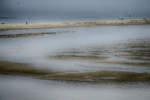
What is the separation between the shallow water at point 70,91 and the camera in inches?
170

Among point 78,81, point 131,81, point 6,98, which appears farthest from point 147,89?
point 6,98

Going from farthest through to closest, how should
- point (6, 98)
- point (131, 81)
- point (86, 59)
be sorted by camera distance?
point (86, 59)
point (131, 81)
point (6, 98)

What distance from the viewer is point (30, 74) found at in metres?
6.17

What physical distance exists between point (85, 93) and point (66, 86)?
630 millimetres

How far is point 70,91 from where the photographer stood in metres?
4.66

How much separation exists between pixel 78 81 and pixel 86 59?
3.04m

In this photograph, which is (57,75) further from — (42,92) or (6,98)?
(6,98)

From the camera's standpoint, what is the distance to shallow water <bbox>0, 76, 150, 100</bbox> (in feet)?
14.2

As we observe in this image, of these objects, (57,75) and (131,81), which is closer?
(131,81)

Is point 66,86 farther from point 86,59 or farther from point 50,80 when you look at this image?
point 86,59

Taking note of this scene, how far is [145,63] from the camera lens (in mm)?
7094

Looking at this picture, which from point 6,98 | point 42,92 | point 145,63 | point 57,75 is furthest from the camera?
point 145,63

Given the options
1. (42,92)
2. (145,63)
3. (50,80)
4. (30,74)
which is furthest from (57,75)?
(145,63)

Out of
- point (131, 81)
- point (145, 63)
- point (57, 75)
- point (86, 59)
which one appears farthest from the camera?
point (86, 59)
